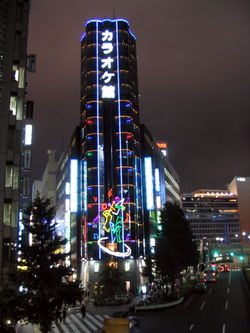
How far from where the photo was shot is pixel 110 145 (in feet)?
247

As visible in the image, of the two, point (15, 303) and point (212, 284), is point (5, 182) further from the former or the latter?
point (212, 284)

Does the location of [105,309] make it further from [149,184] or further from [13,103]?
[149,184]

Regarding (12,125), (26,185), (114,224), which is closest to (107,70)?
(114,224)

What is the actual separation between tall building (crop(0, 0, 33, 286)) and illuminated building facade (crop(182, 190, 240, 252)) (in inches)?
6447

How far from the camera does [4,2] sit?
3319 centimetres

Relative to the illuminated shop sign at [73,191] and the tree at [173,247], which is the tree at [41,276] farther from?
the illuminated shop sign at [73,191]

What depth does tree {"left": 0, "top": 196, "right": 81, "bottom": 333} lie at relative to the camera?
24.4 metres

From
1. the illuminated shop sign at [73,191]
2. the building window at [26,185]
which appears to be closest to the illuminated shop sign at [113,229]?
the illuminated shop sign at [73,191]

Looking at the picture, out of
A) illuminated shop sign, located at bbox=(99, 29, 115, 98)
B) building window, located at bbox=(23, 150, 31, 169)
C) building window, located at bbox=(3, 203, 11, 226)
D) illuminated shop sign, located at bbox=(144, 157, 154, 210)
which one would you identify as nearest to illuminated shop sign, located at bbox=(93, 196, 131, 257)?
illuminated shop sign, located at bbox=(144, 157, 154, 210)

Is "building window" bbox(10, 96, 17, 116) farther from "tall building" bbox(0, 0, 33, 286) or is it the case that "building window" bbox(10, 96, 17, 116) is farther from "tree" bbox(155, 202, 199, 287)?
"tree" bbox(155, 202, 199, 287)

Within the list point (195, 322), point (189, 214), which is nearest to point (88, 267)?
point (195, 322)

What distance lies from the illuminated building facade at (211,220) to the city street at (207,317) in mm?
140201

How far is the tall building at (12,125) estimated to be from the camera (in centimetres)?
2866

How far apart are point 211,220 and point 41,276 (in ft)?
573
